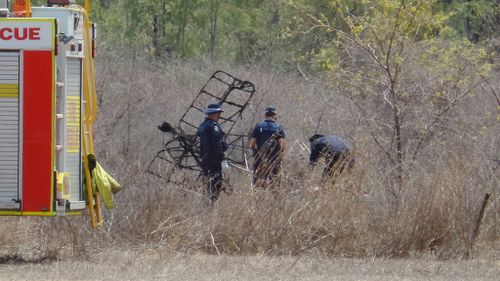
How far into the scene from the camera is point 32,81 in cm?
989

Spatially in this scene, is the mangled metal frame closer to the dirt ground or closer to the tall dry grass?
the tall dry grass

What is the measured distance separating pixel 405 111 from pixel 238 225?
4.15 m

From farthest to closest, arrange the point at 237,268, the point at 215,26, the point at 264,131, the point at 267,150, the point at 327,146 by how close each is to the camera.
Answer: the point at 215,26
the point at 264,131
the point at 327,146
the point at 267,150
the point at 237,268

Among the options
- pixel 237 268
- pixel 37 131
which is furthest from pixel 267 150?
pixel 37 131

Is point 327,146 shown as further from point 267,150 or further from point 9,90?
point 9,90

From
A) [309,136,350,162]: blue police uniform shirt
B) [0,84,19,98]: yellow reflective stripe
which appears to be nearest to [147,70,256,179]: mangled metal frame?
[309,136,350,162]: blue police uniform shirt

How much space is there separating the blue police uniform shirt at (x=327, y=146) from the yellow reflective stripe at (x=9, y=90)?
4724mm

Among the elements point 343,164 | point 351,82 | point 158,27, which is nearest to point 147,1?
point 158,27

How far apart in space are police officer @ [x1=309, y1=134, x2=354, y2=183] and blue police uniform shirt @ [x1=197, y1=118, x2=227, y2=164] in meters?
1.23

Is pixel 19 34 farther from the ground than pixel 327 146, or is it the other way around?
pixel 19 34

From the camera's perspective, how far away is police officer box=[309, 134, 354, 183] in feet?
39.8

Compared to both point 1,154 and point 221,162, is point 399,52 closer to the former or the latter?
point 221,162

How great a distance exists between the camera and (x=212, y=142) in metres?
13.7

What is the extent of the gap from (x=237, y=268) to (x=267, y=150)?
9.98 feet
